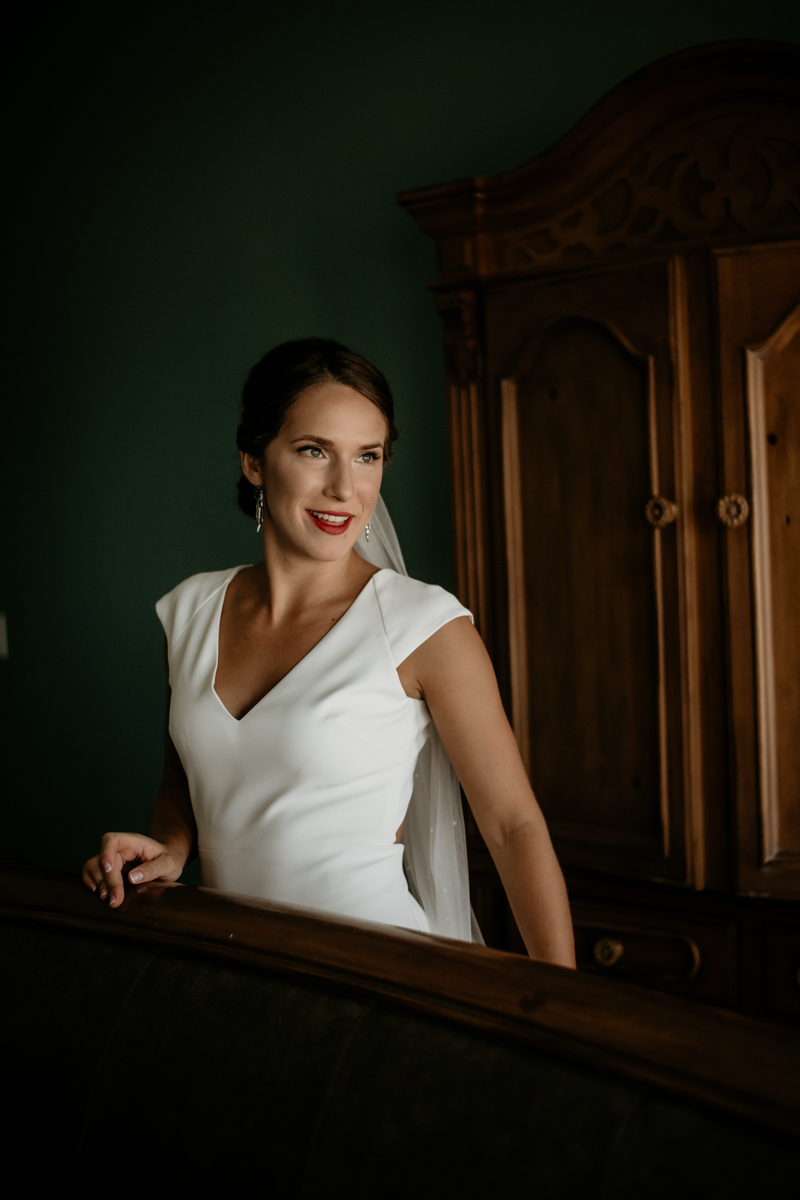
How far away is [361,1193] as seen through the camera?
26.4 inches

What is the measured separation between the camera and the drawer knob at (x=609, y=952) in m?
2.00

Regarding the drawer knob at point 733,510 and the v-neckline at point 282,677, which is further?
the drawer knob at point 733,510

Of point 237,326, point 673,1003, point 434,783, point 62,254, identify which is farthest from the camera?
point 62,254

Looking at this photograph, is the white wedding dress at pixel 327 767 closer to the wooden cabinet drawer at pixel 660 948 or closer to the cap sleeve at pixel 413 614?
the cap sleeve at pixel 413 614

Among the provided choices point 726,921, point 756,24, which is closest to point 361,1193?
point 726,921

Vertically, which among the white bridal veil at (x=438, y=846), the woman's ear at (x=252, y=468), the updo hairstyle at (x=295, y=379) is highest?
the updo hairstyle at (x=295, y=379)

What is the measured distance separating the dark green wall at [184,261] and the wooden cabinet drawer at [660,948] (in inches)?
43.8

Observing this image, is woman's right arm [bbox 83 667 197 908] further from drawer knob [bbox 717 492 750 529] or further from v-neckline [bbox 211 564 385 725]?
drawer knob [bbox 717 492 750 529]

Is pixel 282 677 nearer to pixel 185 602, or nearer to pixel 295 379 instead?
pixel 185 602

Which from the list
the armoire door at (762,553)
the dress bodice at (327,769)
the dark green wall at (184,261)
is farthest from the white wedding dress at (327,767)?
the dark green wall at (184,261)

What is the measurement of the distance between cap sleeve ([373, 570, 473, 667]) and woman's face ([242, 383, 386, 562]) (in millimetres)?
129

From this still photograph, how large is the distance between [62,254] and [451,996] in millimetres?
3252

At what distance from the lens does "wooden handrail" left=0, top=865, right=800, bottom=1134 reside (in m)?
0.59

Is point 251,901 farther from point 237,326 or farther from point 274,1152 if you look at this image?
point 237,326
